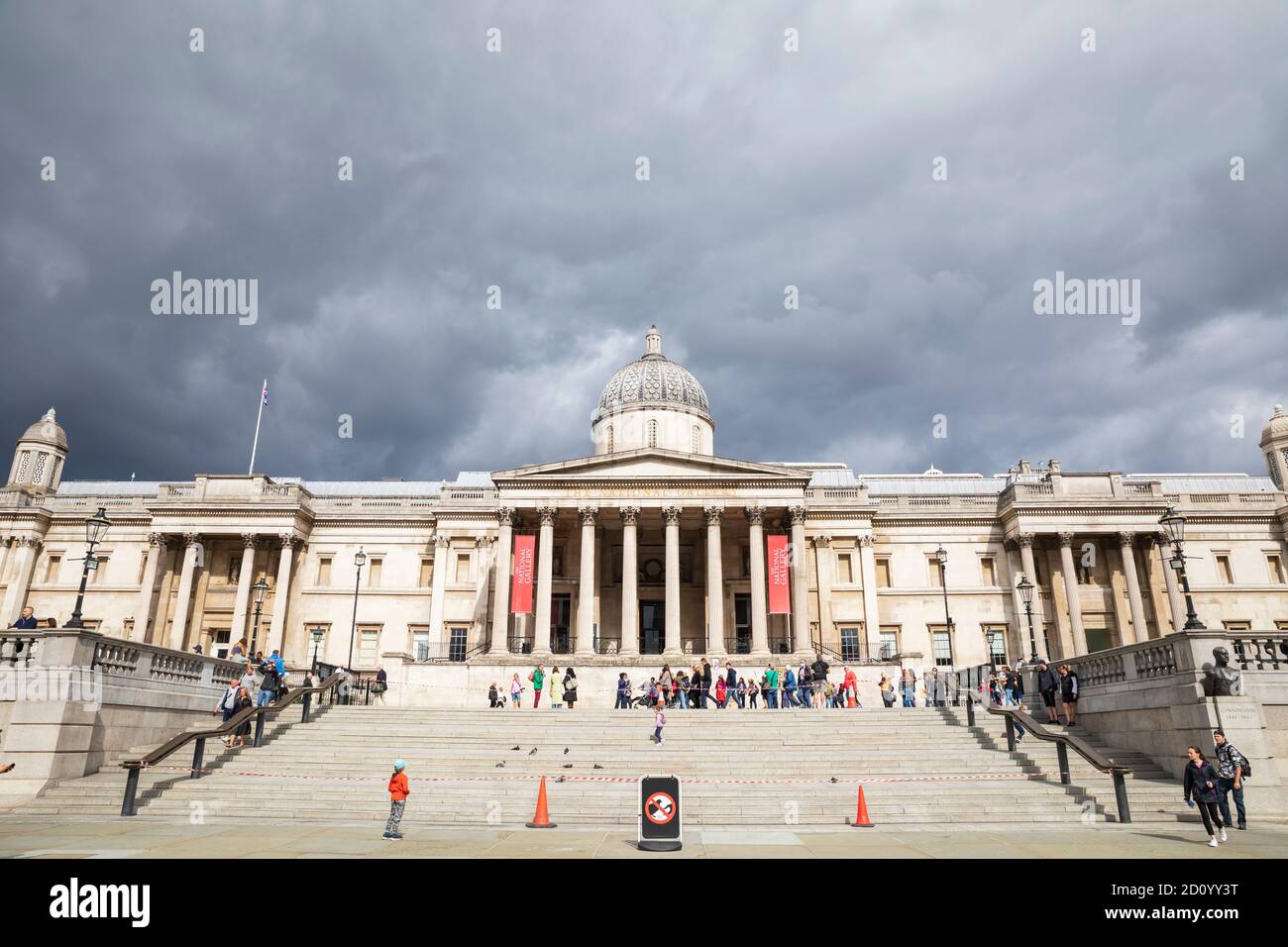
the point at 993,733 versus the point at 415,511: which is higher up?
the point at 415,511

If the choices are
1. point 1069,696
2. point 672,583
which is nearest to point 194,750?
point 1069,696

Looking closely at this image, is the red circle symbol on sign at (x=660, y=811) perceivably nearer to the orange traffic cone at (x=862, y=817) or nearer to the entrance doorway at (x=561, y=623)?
the orange traffic cone at (x=862, y=817)

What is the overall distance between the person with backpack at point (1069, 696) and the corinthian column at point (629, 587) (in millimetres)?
21925

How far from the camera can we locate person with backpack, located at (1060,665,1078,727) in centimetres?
2100

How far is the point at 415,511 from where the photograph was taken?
49594 millimetres

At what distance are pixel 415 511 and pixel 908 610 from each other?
1225 inches

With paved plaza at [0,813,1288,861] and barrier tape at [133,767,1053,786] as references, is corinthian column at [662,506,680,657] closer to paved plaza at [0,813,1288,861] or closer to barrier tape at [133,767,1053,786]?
barrier tape at [133,767,1053,786]

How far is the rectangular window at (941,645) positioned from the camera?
45656mm

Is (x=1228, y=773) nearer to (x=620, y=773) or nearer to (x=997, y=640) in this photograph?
(x=620, y=773)

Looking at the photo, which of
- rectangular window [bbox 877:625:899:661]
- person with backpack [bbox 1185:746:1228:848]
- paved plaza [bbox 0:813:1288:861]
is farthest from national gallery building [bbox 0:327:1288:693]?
person with backpack [bbox 1185:746:1228:848]

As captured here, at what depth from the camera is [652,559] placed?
4712 centimetres

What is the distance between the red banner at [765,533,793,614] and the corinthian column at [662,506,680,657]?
479 centimetres
